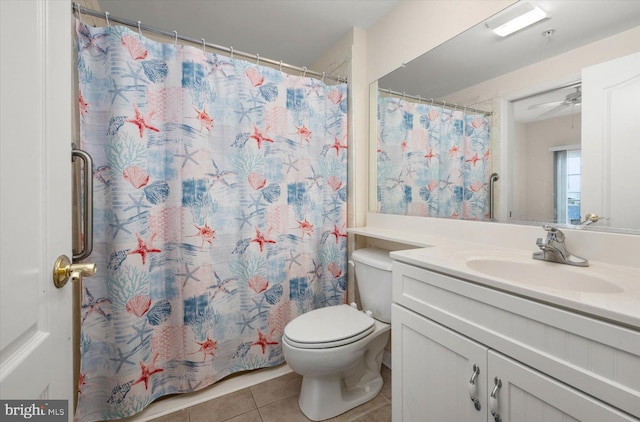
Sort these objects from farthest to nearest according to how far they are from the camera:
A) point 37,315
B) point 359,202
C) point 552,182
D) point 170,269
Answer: point 359,202 → point 170,269 → point 552,182 → point 37,315

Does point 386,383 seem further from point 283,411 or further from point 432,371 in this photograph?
point 432,371

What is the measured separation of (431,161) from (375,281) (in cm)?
80

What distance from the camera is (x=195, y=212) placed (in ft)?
4.83

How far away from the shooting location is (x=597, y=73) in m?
0.99

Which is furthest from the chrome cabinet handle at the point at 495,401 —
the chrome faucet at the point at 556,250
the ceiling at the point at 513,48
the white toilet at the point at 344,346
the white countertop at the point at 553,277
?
the ceiling at the point at 513,48

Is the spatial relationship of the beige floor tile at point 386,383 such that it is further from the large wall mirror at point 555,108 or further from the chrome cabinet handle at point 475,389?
the large wall mirror at point 555,108

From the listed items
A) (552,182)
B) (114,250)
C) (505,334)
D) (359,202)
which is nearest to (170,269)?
(114,250)

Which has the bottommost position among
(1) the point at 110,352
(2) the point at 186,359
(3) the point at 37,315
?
(2) the point at 186,359

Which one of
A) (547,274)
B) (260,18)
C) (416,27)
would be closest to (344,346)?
(547,274)

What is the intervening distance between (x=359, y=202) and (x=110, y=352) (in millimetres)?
1644

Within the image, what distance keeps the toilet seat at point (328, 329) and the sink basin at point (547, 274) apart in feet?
2.16

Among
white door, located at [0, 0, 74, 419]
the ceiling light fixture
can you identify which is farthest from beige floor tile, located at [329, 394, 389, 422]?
the ceiling light fixture

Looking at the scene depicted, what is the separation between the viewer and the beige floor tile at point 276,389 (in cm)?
151

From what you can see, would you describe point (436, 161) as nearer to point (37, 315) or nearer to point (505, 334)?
point (505, 334)
